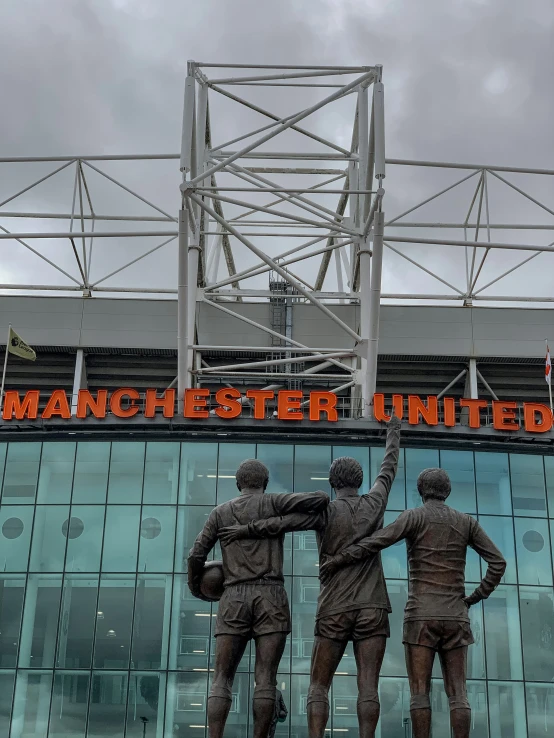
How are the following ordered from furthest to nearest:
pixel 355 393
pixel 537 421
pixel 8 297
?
pixel 8 297, pixel 355 393, pixel 537 421

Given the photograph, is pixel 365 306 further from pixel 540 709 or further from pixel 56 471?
pixel 540 709

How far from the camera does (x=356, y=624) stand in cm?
1348

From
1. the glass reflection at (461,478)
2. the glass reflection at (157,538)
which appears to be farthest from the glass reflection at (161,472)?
the glass reflection at (461,478)

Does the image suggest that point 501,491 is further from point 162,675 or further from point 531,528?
point 162,675

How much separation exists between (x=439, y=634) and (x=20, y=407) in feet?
79.3

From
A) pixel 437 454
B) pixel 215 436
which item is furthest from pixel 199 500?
pixel 437 454

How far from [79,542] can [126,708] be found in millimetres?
A: 5086

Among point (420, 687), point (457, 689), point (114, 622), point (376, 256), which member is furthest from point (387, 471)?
point (376, 256)

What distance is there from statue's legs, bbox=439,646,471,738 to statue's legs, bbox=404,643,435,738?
0.77 feet

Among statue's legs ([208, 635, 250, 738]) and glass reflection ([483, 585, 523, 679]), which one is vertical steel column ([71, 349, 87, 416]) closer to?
glass reflection ([483, 585, 523, 679])

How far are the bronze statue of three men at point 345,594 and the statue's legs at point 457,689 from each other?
1cm

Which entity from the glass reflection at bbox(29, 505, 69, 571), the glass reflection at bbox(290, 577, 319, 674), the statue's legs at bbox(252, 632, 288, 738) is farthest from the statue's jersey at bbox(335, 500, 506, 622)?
the glass reflection at bbox(29, 505, 69, 571)

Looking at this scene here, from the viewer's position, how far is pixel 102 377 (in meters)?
48.7

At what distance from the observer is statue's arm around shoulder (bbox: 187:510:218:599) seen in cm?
1380
